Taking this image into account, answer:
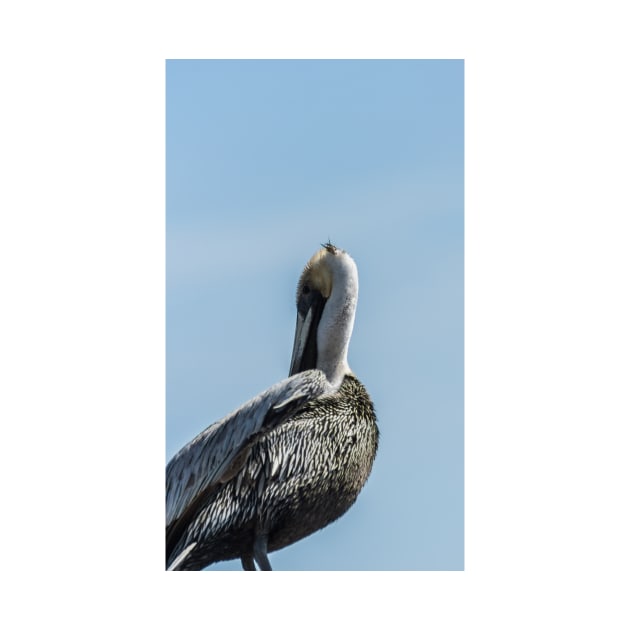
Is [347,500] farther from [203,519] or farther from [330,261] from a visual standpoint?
[330,261]

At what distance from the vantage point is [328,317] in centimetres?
655

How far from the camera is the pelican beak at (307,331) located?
6582 millimetres

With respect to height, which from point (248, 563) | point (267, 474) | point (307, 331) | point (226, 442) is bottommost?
point (248, 563)

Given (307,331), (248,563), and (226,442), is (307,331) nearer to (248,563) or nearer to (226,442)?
(226,442)

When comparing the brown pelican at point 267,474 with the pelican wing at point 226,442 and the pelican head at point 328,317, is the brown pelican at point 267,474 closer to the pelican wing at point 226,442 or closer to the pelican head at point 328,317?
the pelican wing at point 226,442

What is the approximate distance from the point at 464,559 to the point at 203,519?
1.38 metres

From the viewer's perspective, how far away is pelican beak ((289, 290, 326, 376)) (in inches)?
259

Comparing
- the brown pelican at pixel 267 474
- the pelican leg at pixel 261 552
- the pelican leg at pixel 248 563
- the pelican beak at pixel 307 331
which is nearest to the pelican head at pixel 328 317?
the pelican beak at pixel 307 331

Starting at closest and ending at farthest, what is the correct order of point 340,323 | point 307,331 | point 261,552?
point 261,552
point 340,323
point 307,331

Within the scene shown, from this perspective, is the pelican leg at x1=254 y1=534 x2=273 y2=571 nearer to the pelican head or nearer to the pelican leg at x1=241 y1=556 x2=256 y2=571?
the pelican leg at x1=241 y1=556 x2=256 y2=571

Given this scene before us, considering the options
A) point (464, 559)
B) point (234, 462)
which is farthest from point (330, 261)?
point (464, 559)

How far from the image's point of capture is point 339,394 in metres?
6.41

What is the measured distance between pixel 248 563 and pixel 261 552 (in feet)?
0.42

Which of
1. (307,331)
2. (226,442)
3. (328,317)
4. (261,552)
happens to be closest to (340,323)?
(328,317)
